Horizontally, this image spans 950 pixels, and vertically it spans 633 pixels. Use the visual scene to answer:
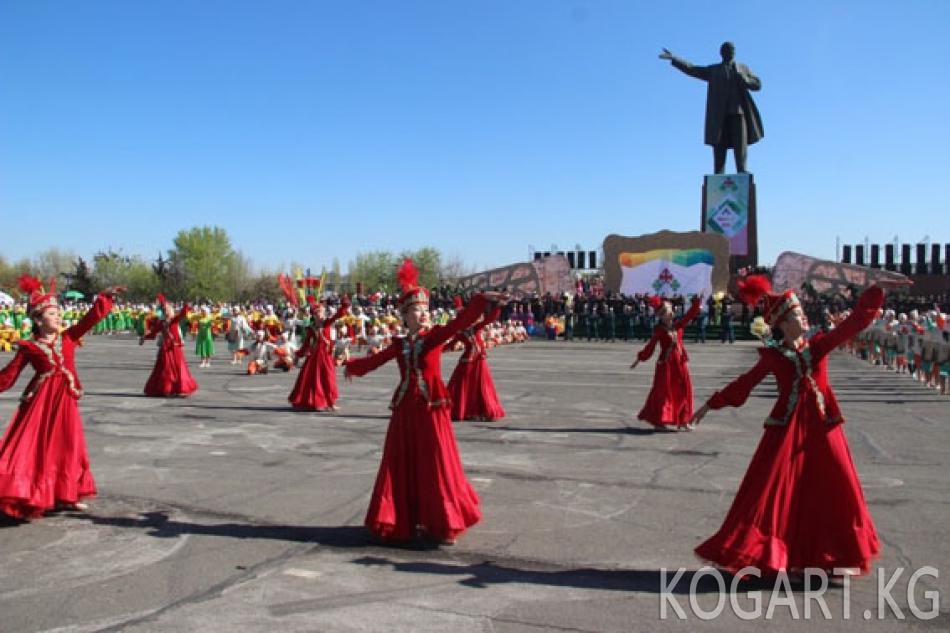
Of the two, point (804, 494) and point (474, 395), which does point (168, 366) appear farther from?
point (804, 494)

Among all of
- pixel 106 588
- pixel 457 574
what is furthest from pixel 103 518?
pixel 457 574

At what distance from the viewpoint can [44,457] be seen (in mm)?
6945

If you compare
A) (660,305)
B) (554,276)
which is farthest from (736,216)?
(660,305)

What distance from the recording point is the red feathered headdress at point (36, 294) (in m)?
7.35

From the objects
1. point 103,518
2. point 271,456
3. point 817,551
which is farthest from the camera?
point 271,456

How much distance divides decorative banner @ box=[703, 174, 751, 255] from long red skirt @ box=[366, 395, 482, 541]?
42.4m

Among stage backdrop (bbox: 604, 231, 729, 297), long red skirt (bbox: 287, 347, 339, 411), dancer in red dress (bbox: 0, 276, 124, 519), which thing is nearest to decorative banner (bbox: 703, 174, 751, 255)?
stage backdrop (bbox: 604, 231, 729, 297)

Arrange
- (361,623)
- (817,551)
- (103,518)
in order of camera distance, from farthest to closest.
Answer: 1. (103,518)
2. (817,551)
3. (361,623)

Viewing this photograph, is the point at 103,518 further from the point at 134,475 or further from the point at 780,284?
the point at 780,284

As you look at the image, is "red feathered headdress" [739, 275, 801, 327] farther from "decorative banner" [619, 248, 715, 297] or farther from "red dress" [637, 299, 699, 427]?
"decorative banner" [619, 248, 715, 297]

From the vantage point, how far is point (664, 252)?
44.3 metres

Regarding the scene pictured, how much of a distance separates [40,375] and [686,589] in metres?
5.87

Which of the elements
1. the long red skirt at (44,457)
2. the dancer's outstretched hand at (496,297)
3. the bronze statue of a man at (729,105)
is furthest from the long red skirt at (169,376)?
the bronze statue of a man at (729,105)

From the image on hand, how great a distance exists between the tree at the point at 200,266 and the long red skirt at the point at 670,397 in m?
74.4
